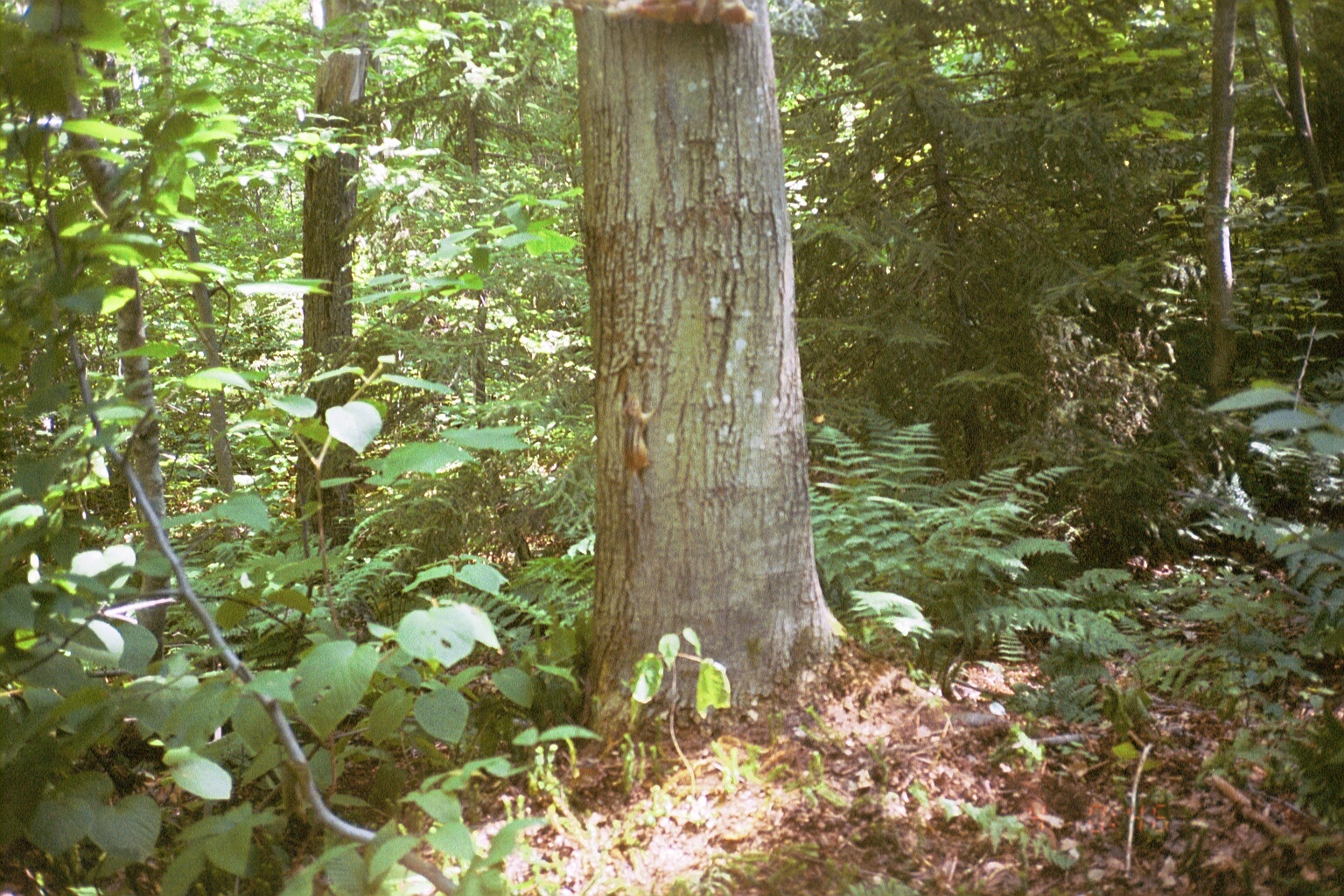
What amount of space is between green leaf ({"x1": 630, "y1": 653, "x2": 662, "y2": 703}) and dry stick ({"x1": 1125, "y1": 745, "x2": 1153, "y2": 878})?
4.51ft

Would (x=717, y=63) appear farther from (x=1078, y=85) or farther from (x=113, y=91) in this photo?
(x=1078, y=85)

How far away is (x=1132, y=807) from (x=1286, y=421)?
1190 millimetres

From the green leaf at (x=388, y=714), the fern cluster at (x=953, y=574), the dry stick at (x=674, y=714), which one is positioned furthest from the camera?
the fern cluster at (x=953, y=574)

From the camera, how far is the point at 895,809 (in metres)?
2.46

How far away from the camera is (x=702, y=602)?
2695mm

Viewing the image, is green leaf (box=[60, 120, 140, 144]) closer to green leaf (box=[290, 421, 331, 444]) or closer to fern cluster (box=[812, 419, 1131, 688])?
green leaf (box=[290, 421, 331, 444])

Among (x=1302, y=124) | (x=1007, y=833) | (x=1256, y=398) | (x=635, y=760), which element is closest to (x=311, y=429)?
(x=635, y=760)

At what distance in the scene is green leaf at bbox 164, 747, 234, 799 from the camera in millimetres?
2018

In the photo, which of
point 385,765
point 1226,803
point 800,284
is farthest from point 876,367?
point 385,765

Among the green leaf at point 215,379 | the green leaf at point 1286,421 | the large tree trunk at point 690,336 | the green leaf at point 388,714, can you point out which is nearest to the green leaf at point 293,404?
the green leaf at point 215,379

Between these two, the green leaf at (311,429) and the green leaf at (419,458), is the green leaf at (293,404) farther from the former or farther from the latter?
the green leaf at (419,458)

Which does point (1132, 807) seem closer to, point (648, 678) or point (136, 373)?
point (648, 678)

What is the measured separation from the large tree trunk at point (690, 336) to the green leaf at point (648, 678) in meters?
0.15

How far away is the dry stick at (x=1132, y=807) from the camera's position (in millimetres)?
2252
